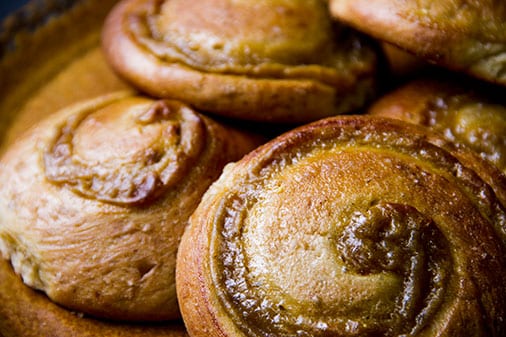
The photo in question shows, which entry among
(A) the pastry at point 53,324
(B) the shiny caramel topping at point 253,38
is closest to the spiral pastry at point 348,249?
(A) the pastry at point 53,324

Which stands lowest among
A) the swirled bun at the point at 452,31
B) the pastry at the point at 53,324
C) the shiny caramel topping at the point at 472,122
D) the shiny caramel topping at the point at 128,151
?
the pastry at the point at 53,324

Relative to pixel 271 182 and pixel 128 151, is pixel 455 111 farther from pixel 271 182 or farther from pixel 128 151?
pixel 128 151

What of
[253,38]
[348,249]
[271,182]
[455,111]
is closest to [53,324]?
[271,182]

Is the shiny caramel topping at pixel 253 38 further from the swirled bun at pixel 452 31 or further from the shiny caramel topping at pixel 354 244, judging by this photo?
the shiny caramel topping at pixel 354 244

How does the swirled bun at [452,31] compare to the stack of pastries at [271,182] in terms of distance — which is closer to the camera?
the stack of pastries at [271,182]

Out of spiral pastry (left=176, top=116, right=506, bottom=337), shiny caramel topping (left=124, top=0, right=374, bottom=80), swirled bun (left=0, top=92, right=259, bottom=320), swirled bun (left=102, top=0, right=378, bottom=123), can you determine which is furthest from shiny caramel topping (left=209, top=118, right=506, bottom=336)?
shiny caramel topping (left=124, top=0, right=374, bottom=80)

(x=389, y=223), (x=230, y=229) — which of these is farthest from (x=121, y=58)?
(x=389, y=223)

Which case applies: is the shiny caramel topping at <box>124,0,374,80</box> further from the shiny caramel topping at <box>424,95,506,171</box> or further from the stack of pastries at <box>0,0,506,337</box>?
the shiny caramel topping at <box>424,95,506,171</box>
